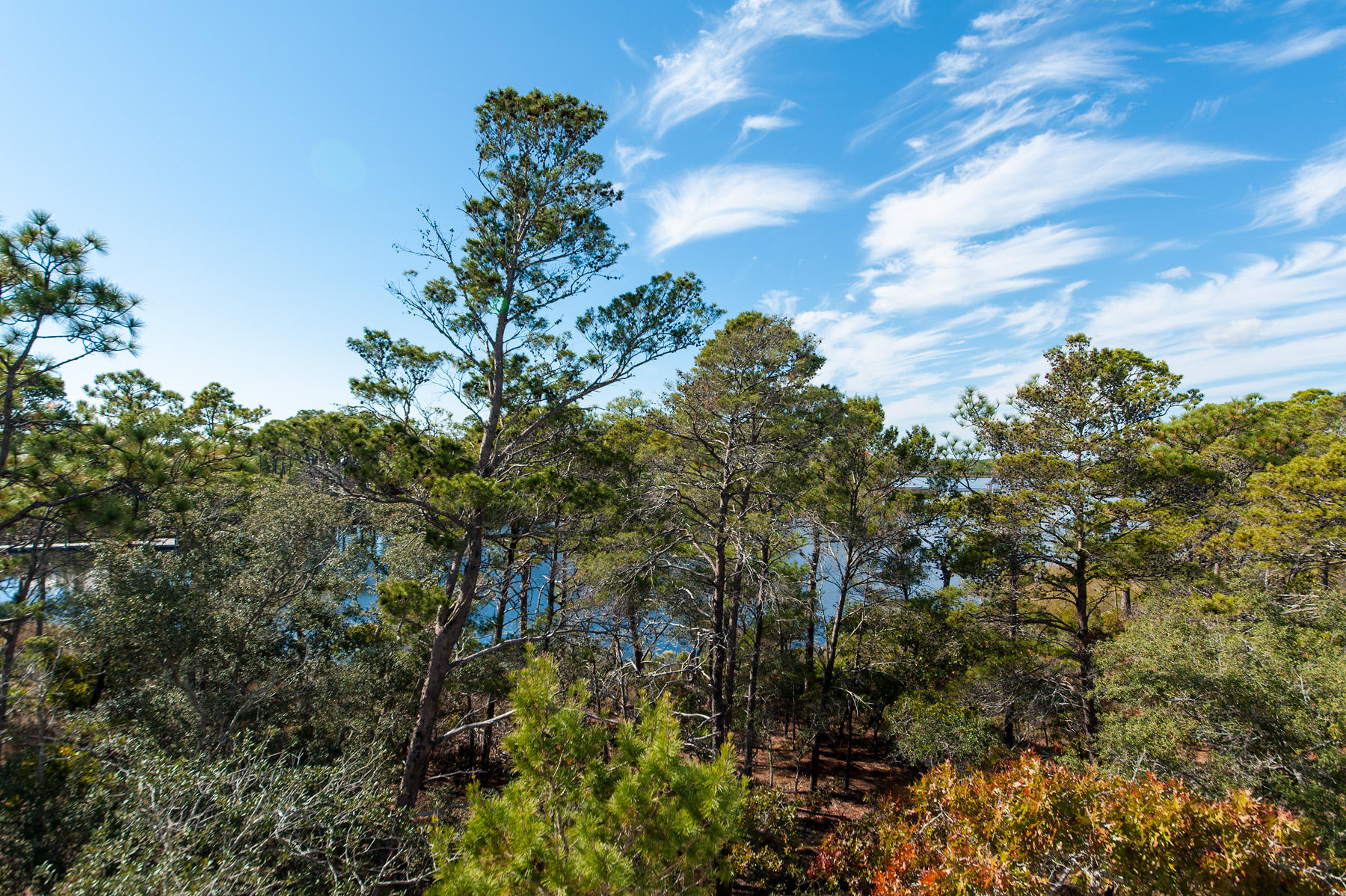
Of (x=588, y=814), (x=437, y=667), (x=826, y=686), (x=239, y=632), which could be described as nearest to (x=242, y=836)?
(x=437, y=667)

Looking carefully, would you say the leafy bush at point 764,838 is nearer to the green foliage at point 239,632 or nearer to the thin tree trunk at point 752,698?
the thin tree trunk at point 752,698

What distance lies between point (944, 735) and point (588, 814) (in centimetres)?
1102

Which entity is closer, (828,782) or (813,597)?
(813,597)

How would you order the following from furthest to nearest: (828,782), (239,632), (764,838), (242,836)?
(828,782), (764,838), (239,632), (242,836)

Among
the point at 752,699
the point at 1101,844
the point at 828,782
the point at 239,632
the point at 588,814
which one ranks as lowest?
the point at 828,782

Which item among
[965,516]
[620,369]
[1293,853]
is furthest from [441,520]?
[965,516]

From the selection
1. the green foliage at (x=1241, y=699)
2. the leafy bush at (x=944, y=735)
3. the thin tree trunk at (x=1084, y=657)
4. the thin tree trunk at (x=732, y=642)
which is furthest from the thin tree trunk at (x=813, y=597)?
the green foliage at (x=1241, y=699)

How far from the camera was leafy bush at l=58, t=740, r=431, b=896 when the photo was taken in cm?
448

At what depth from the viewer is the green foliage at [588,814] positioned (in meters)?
3.81

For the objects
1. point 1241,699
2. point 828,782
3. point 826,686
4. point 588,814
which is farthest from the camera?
point 828,782

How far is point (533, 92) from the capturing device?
7730mm

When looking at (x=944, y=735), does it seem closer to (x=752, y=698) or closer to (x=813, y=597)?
(x=813, y=597)

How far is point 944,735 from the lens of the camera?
11852 mm

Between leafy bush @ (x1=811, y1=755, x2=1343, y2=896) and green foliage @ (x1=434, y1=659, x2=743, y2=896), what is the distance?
2.90 metres
